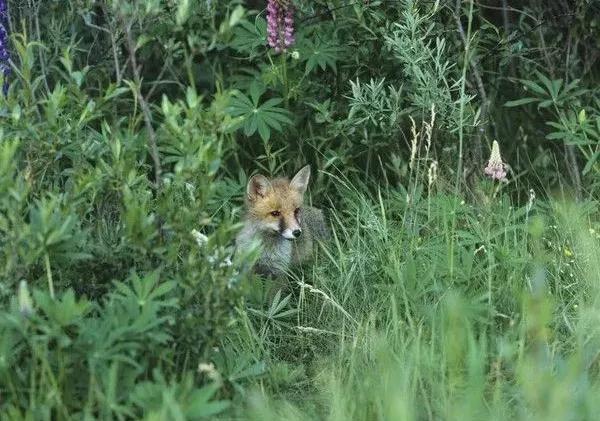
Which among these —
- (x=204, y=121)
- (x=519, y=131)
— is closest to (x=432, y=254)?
(x=204, y=121)

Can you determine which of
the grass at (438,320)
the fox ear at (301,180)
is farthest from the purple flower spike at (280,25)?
the grass at (438,320)

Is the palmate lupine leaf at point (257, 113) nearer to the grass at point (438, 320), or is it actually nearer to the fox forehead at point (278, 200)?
the fox forehead at point (278, 200)

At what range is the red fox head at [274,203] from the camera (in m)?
5.93

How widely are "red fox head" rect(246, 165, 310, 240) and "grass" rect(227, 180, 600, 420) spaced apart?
0.25 meters

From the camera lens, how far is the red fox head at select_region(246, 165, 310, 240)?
19.5 feet

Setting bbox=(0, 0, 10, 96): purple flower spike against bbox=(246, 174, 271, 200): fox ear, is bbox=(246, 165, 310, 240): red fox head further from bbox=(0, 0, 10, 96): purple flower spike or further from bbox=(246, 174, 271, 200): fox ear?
bbox=(0, 0, 10, 96): purple flower spike

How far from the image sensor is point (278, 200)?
5.93 meters

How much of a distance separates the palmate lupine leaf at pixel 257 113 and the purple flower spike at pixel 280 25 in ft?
1.02

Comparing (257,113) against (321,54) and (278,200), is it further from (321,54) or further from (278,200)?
(278,200)

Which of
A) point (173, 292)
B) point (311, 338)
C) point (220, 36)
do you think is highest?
point (220, 36)

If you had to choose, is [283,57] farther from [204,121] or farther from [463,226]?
[204,121]

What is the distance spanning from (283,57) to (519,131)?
1726 mm

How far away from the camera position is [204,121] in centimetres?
420

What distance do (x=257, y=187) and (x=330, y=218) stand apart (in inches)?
21.6
